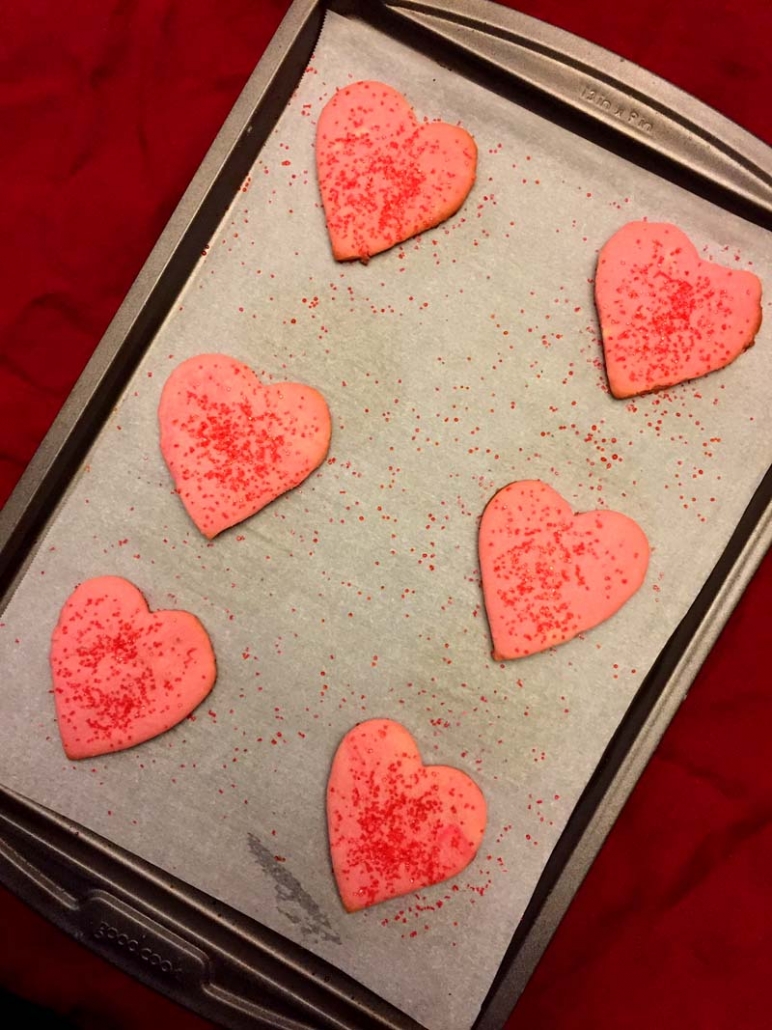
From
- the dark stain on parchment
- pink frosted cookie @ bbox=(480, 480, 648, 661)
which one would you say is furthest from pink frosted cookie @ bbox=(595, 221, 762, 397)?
the dark stain on parchment

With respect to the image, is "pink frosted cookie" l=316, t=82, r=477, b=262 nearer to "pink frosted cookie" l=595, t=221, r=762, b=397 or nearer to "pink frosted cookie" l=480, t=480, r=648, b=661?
"pink frosted cookie" l=595, t=221, r=762, b=397

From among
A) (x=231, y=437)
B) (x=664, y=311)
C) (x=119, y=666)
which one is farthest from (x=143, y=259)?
(x=664, y=311)

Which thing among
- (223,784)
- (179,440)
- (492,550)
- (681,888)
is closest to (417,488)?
(492,550)

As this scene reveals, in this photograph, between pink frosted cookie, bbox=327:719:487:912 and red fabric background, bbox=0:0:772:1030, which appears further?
red fabric background, bbox=0:0:772:1030

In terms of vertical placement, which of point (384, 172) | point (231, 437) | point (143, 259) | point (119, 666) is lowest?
point (119, 666)

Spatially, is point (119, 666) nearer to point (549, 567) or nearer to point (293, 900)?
point (293, 900)

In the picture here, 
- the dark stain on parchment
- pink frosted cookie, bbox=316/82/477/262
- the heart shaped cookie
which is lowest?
the dark stain on parchment

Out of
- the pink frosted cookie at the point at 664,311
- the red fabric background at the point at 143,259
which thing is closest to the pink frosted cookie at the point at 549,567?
the pink frosted cookie at the point at 664,311

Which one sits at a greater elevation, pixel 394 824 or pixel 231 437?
pixel 231 437
